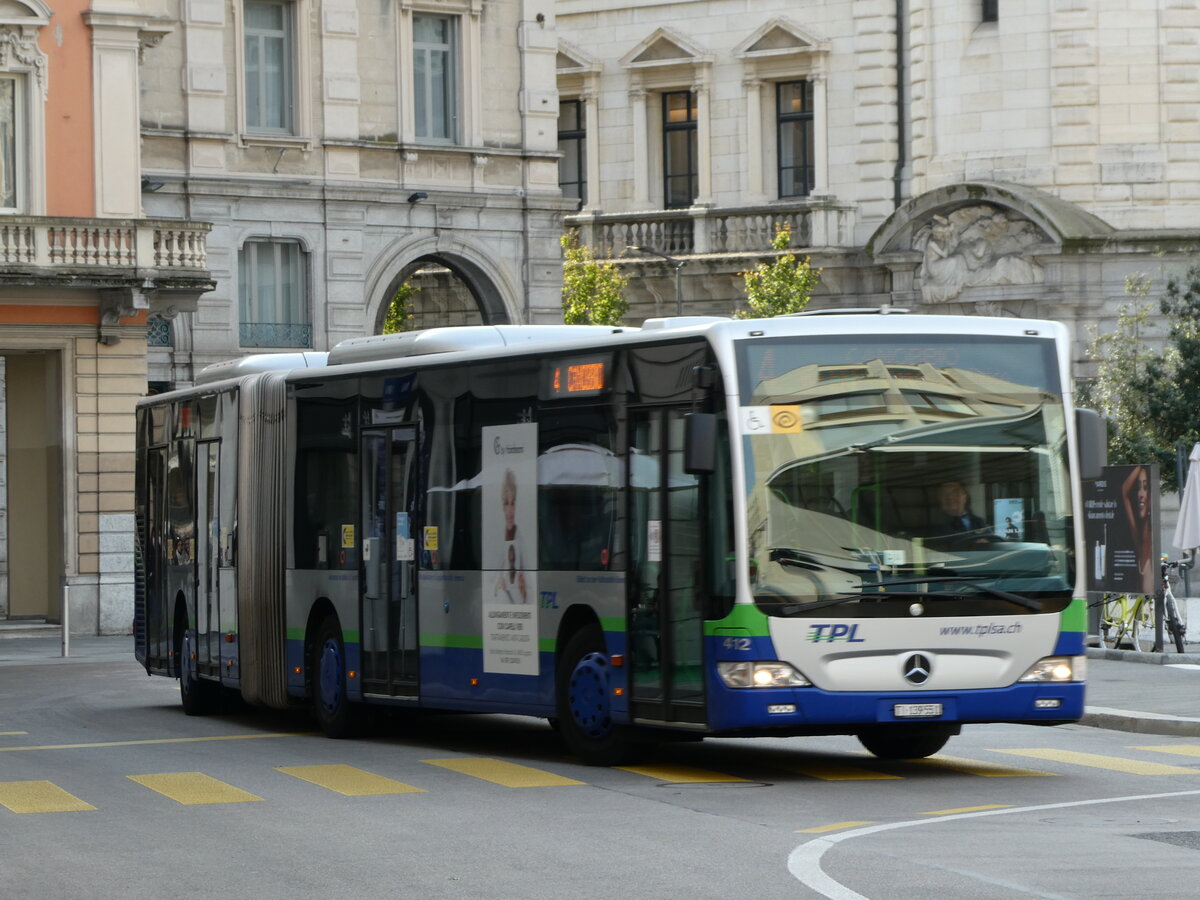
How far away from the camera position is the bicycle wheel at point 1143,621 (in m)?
26.8

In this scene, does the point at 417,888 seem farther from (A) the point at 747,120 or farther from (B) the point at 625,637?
(A) the point at 747,120

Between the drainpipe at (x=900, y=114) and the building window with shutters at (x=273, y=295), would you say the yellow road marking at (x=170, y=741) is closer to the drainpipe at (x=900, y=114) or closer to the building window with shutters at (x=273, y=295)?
the building window with shutters at (x=273, y=295)

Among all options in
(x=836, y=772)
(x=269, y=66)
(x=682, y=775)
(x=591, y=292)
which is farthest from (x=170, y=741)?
(x=591, y=292)

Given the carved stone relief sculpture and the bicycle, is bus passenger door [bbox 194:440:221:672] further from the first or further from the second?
the carved stone relief sculpture

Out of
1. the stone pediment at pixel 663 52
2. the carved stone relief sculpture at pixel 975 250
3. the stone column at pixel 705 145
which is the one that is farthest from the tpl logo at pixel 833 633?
the stone pediment at pixel 663 52

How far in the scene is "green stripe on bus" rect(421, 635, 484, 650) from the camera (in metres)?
17.4

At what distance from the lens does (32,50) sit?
114 ft

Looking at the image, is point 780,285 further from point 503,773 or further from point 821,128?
point 503,773

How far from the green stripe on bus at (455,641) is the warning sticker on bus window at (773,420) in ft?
10.8

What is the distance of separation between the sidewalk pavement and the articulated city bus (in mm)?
3488

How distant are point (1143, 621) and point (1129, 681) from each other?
163 inches

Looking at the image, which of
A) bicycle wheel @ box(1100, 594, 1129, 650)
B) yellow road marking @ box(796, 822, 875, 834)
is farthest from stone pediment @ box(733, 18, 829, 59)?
yellow road marking @ box(796, 822, 875, 834)

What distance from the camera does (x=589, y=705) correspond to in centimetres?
1609

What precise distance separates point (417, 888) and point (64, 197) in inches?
1018
